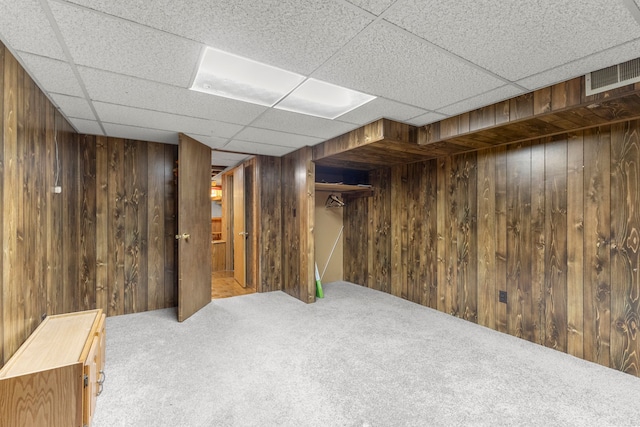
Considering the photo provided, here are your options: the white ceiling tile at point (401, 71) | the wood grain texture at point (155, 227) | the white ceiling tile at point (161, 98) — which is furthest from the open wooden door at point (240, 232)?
the white ceiling tile at point (401, 71)

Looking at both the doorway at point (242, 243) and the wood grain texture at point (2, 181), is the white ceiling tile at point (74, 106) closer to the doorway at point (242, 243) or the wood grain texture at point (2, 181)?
the wood grain texture at point (2, 181)

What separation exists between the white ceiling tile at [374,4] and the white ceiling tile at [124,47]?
0.89m

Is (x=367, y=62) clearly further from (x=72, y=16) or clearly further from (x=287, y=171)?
(x=287, y=171)

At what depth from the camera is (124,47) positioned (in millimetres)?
1572

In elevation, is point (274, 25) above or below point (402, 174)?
above

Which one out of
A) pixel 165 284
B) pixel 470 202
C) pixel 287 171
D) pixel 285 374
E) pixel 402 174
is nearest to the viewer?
pixel 285 374

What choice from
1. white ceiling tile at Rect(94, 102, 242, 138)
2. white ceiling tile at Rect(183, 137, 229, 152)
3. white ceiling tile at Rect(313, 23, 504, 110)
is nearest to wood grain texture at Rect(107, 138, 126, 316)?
white ceiling tile at Rect(94, 102, 242, 138)

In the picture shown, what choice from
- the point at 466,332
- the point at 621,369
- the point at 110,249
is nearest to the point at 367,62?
the point at 466,332

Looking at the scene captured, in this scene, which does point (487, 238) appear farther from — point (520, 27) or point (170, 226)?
point (170, 226)

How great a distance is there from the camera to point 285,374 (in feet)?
7.16

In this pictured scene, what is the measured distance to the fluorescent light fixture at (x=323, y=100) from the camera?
91.2 inches

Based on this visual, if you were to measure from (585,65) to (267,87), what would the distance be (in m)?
2.10

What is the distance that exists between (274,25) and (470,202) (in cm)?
285

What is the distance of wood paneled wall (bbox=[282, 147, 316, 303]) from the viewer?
3.99 m
